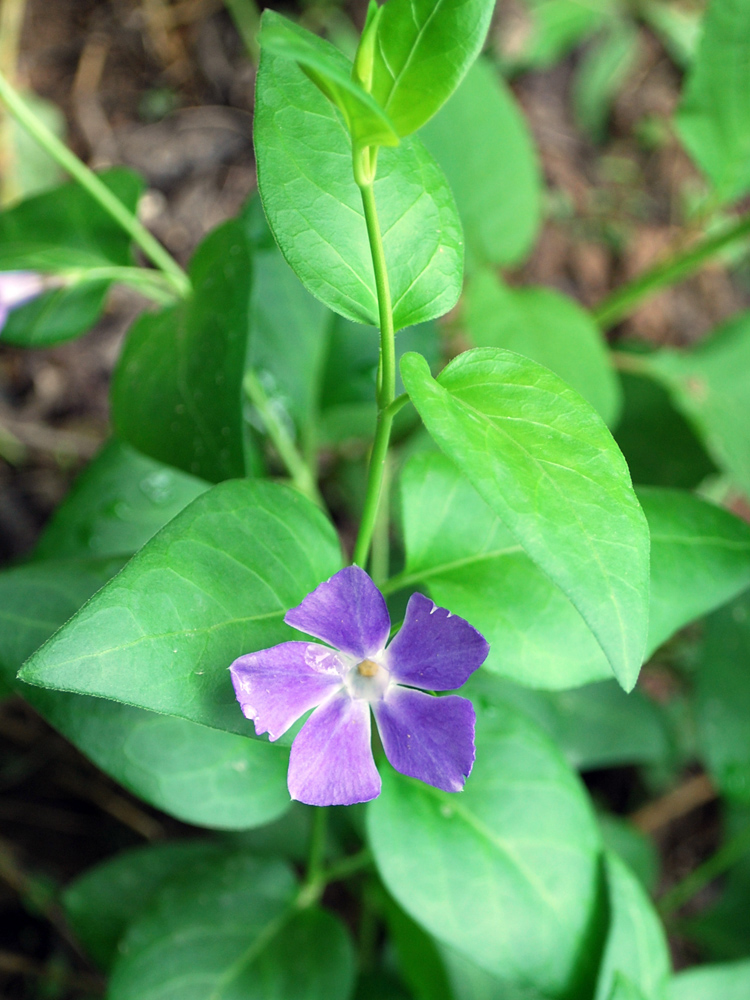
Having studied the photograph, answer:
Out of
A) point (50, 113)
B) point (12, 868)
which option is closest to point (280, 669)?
point (12, 868)

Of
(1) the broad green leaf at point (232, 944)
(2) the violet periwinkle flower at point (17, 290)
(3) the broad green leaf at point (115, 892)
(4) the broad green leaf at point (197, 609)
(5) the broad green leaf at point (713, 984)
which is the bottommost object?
(3) the broad green leaf at point (115, 892)

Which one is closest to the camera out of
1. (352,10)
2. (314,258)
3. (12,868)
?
(314,258)

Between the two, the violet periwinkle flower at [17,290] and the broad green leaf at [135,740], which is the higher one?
the violet periwinkle flower at [17,290]

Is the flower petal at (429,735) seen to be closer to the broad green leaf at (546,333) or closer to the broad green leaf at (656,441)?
the broad green leaf at (546,333)

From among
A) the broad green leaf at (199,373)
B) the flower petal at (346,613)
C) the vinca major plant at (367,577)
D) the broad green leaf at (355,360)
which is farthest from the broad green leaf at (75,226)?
the flower petal at (346,613)

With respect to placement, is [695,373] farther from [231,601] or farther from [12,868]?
[12,868]

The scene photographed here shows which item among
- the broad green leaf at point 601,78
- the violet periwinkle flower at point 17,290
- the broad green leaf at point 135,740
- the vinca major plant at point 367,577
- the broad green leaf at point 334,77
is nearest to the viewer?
the broad green leaf at point 334,77

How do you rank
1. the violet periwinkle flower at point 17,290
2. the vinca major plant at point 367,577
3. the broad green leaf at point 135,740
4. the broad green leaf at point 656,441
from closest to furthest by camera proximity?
the vinca major plant at point 367,577 < the broad green leaf at point 135,740 < the violet periwinkle flower at point 17,290 < the broad green leaf at point 656,441
